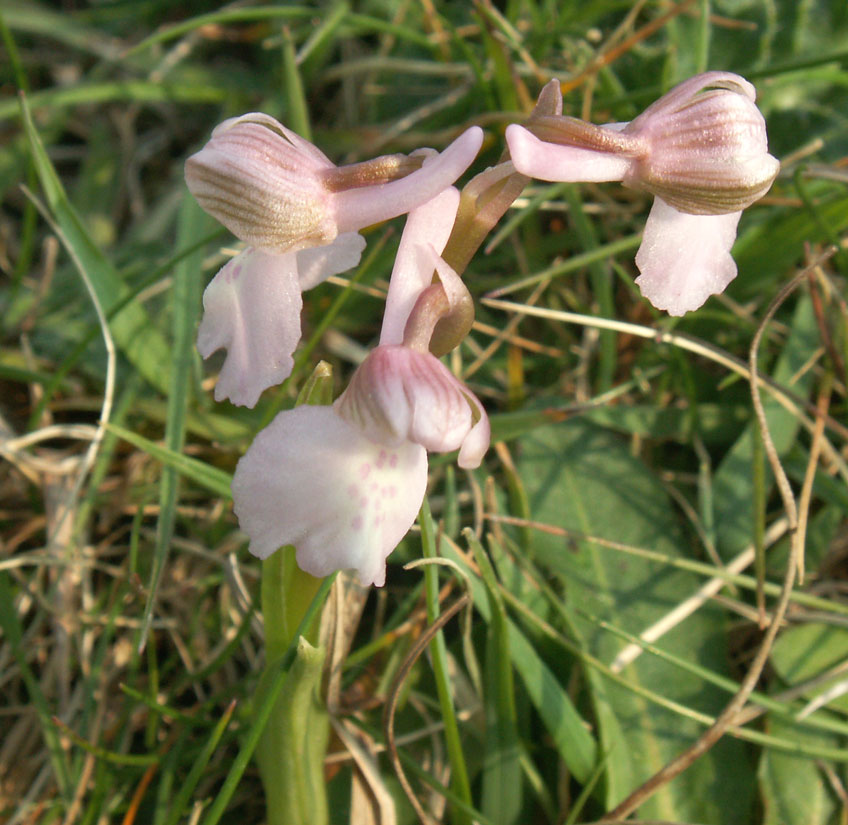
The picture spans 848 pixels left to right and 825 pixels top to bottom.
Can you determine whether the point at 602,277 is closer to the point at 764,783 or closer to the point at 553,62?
the point at 553,62

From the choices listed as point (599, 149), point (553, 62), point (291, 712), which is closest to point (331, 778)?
point (291, 712)

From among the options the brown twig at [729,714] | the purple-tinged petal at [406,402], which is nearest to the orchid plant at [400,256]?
the purple-tinged petal at [406,402]

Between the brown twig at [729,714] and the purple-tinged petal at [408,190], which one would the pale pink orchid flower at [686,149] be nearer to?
the purple-tinged petal at [408,190]

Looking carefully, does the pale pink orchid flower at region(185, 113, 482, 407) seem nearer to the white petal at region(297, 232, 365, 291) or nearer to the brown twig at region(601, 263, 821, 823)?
the white petal at region(297, 232, 365, 291)

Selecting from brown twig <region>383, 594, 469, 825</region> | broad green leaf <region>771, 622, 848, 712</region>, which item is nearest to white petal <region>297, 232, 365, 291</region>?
brown twig <region>383, 594, 469, 825</region>

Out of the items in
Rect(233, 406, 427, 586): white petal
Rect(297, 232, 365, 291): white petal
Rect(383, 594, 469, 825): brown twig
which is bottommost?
Rect(383, 594, 469, 825): brown twig

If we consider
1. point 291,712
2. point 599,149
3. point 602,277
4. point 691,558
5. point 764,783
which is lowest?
point 764,783
